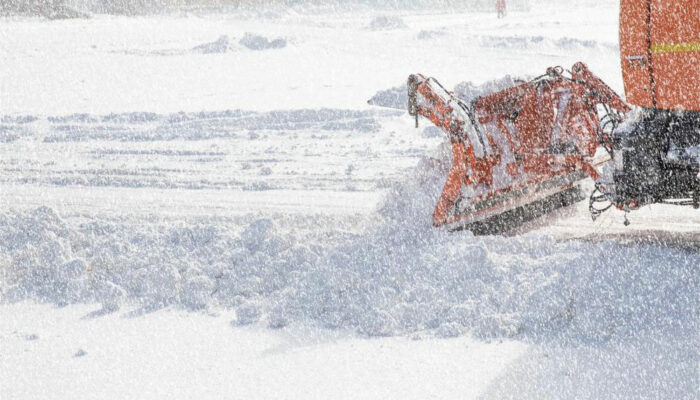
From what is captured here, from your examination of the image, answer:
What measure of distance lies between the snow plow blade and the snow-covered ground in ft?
0.93

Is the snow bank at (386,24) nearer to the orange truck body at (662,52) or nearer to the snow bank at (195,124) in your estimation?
the snow bank at (195,124)

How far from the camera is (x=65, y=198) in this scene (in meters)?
8.46

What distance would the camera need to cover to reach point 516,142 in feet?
20.8

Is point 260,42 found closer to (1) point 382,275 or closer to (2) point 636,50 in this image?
(1) point 382,275

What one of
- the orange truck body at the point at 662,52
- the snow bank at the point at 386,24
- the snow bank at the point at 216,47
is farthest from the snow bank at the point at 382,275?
the snow bank at the point at 386,24

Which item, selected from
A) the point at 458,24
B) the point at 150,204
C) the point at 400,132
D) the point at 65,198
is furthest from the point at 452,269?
the point at 458,24

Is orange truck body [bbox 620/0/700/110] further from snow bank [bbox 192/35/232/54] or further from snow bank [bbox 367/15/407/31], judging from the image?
snow bank [bbox 367/15/407/31]

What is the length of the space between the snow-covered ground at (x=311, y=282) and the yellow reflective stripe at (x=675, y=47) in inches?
48.8

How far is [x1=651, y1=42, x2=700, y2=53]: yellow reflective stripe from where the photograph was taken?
480 centimetres

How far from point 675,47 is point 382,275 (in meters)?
2.18

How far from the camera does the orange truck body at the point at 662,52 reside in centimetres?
480

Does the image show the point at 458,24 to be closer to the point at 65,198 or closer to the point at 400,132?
the point at 400,132

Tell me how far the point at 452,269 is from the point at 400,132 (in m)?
5.57

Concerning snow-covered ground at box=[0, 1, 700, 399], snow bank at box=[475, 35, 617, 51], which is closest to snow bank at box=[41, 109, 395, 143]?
snow-covered ground at box=[0, 1, 700, 399]
